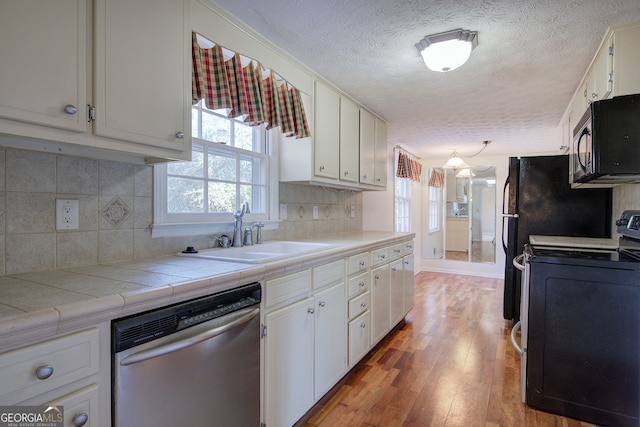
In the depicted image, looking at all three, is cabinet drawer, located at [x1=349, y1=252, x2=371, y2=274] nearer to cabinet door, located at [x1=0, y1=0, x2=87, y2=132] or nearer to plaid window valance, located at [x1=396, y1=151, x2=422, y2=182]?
cabinet door, located at [x1=0, y1=0, x2=87, y2=132]

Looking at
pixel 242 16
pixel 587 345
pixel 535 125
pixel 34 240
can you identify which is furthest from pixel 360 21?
pixel 535 125

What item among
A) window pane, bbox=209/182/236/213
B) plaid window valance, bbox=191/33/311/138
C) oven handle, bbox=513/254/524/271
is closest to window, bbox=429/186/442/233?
oven handle, bbox=513/254/524/271

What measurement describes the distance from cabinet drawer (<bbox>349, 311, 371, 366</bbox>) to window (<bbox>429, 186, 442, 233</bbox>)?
409 cm

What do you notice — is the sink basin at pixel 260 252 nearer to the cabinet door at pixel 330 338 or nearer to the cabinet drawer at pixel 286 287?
the cabinet drawer at pixel 286 287

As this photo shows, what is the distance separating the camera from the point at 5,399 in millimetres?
738

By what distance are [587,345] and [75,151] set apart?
2.58 meters

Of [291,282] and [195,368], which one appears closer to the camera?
[195,368]

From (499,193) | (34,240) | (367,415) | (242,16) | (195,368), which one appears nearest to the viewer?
(195,368)

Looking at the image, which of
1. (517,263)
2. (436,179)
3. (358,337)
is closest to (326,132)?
(358,337)

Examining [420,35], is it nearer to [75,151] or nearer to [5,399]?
[75,151]

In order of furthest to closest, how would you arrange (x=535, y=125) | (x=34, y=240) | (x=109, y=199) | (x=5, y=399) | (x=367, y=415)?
1. (x=535, y=125)
2. (x=367, y=415)
3. (x=109, y=199)
4. (x=34, y=240)
5. (x=5, y=399)

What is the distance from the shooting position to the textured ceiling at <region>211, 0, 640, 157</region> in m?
1.64

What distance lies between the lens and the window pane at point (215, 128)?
→ 2012 millimetres

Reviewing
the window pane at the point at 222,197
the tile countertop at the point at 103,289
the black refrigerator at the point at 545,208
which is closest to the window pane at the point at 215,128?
the window pane at the point at 222,197
